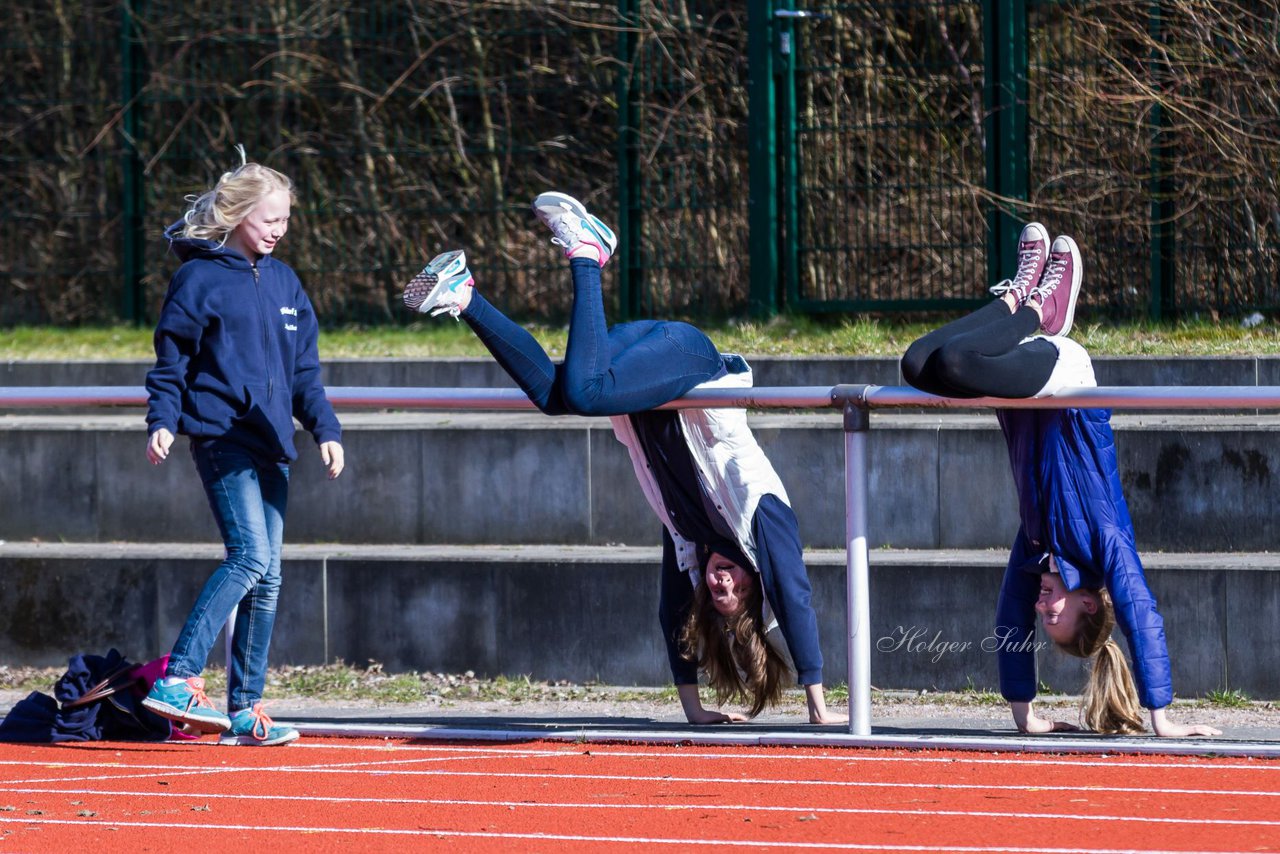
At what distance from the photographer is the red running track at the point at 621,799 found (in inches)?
179

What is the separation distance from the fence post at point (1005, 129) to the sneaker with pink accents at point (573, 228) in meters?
4.23

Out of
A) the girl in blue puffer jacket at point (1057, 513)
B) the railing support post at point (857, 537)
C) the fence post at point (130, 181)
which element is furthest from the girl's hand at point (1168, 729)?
the fence post at point (130, 181)

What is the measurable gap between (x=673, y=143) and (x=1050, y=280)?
15.7ft

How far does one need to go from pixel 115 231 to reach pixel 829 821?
27.4ft

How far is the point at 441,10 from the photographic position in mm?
11180

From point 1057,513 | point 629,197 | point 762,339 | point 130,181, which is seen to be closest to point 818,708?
point 1057,513

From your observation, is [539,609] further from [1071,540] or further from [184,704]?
[1071,540]

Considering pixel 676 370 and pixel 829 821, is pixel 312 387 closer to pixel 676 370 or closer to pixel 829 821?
pixel 676 370

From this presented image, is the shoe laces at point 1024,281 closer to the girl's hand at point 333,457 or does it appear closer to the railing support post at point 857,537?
the railing support post at point 857,537

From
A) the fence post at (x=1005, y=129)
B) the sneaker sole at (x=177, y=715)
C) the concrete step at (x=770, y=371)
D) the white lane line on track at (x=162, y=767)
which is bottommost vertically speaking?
the white lane line on track at (x=162, y=767)

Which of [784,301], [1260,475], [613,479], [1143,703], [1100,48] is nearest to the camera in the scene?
[1143,703]

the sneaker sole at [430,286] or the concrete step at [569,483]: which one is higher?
the sneaker sole at [430,286]

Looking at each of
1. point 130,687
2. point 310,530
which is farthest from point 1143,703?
point 310,530

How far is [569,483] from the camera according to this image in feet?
25.3
